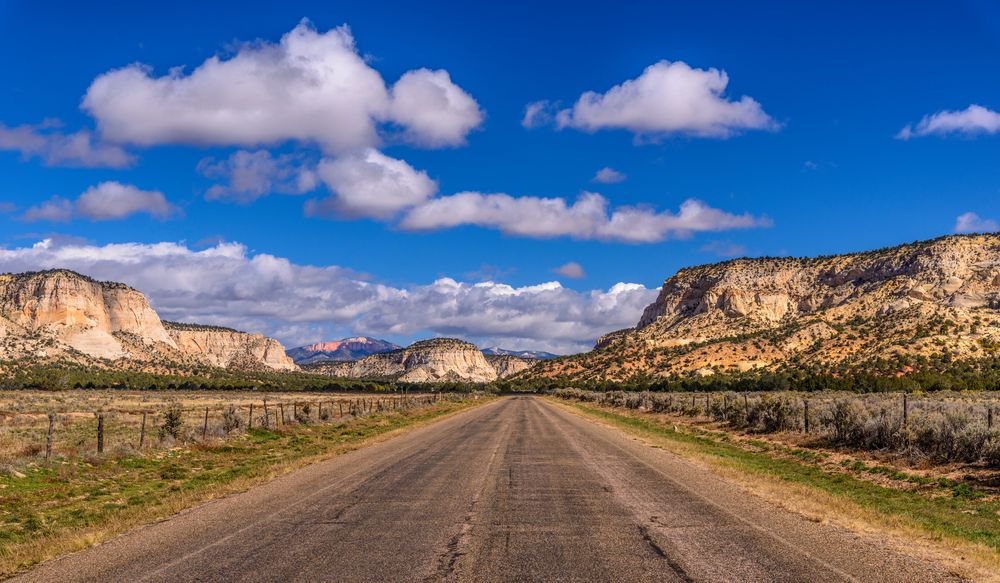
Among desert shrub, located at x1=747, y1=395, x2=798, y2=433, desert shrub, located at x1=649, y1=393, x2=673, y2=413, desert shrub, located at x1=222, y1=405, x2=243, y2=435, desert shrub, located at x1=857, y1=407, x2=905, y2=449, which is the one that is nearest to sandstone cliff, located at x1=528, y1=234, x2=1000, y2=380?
desert shrub, located at x1=649, y1=393, x2=673, y2=413

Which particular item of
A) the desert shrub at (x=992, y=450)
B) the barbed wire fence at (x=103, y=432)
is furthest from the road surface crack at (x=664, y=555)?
the barbed wire fence at (x=103, y=432)

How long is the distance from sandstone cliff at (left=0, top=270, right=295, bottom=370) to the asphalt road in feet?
444

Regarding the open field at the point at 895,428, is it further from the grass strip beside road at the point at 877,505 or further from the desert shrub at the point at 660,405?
the desert shrub at the point at 660,405

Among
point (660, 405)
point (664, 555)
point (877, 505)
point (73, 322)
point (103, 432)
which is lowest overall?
point (660, 405)

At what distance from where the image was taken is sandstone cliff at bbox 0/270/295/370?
134 metres

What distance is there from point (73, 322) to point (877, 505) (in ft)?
535

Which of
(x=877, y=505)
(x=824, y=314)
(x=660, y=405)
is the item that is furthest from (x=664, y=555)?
(x=824, y=314)

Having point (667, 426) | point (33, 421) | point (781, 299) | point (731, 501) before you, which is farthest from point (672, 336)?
point (731, 501)

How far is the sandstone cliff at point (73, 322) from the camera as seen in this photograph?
438 feet

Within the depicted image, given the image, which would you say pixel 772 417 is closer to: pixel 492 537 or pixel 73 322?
pixel 492 537

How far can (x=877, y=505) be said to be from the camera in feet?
46.4

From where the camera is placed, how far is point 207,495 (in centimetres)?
1455

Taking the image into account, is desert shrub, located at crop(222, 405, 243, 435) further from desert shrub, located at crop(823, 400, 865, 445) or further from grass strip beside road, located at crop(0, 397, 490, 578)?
desert shrub, located at crop(823, 400, 865, 445)

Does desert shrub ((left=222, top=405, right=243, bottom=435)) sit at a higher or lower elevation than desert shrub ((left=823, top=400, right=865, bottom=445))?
lower
